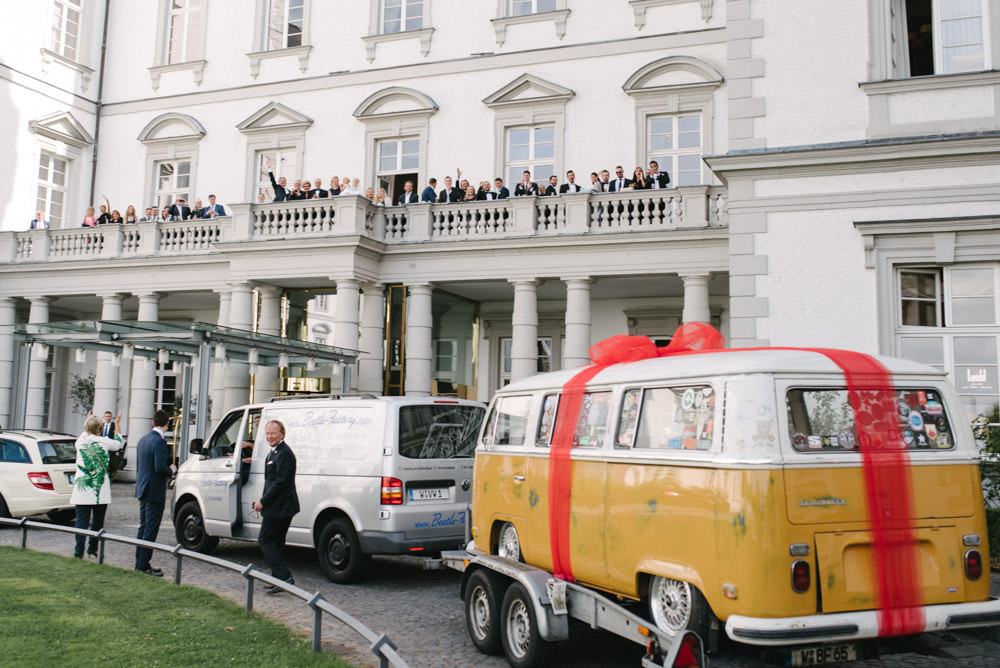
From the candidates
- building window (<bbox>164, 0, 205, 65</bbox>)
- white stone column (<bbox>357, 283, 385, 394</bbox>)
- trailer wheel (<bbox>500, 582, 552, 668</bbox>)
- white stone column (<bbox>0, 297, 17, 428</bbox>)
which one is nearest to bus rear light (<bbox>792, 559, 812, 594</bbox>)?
trailer wheel (<bbox>500, 582, 552, 668</bbox>)

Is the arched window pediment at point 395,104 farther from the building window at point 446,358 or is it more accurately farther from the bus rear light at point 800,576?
the bus rear light at point 800,576

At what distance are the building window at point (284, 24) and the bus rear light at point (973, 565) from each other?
2345 centimetres

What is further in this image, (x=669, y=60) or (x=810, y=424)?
(x=669, y=60)

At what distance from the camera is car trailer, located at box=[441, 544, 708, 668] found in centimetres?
522

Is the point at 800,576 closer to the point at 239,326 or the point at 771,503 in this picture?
the point at 771,503

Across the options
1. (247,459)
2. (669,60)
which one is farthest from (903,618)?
(669,60)

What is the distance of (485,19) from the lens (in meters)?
22.8

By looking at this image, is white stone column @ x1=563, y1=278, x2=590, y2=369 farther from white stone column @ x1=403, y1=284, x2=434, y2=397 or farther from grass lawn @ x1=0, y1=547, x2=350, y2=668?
grass lawn @ x1=0, y1=547, x2=350, y2=668

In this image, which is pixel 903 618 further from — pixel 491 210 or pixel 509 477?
pixel 491 210

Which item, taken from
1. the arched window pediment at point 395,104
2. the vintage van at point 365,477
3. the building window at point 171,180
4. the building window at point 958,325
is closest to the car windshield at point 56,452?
the vintage van at point 365,477

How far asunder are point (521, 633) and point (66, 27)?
2680 cm

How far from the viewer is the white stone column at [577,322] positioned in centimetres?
1875

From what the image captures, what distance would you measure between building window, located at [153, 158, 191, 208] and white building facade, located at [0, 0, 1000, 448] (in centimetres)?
7

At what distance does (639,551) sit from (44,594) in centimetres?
601
